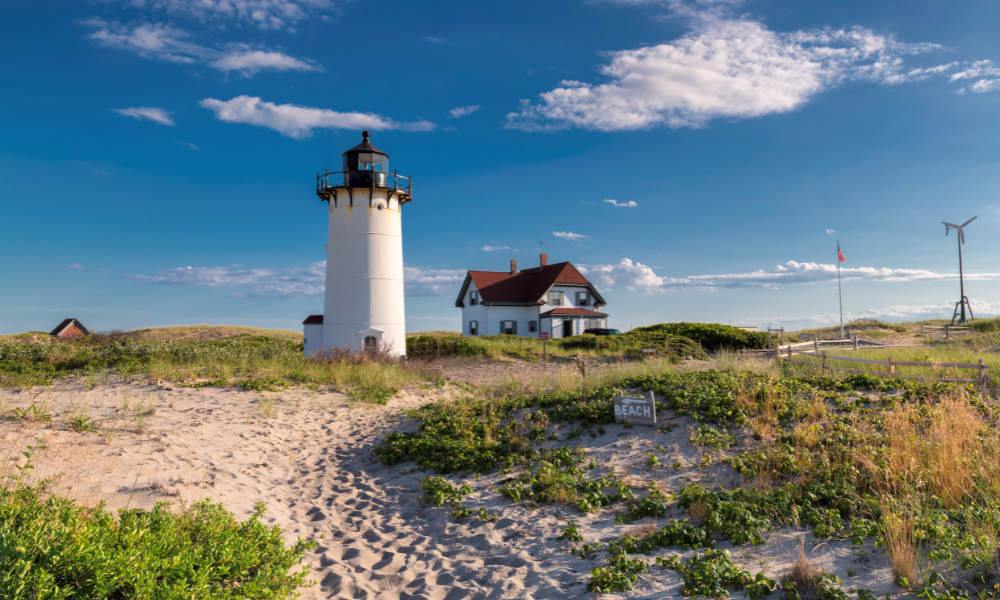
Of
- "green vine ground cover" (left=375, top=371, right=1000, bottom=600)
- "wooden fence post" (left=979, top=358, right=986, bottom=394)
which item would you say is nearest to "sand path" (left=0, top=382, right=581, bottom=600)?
"green vine ground cover" (left=375, top=371, right=1000, bottom=600)

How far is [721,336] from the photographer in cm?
3347

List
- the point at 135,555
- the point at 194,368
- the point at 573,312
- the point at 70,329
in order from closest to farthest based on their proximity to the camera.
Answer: the point at 135,555 → the point at 194,368 → the point at 70,329 → the point at 573,312

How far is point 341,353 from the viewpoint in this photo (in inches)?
793

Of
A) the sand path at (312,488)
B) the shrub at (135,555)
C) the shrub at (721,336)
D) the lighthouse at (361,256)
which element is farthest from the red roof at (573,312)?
the shrub at (135,555)

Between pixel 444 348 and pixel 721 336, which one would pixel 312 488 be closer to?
pixel 444 348

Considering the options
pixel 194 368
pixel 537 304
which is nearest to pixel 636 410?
pixel 194 368

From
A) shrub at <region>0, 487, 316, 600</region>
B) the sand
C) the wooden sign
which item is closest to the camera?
shrub at <region>0, 487, 316, 600</region>

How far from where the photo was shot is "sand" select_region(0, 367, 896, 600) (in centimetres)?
536

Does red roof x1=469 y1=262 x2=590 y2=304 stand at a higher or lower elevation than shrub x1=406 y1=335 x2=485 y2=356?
higher

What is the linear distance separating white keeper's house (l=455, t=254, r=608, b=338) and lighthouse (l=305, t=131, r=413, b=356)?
19151mm

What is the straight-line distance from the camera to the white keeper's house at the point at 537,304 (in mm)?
Result: 42156

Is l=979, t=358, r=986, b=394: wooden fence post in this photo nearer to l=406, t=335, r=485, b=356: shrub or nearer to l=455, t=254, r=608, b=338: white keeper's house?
l=406, t=335, r=485, b=356: shrub

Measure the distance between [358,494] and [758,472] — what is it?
609 centimetres

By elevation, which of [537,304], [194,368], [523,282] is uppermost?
[523,282]
